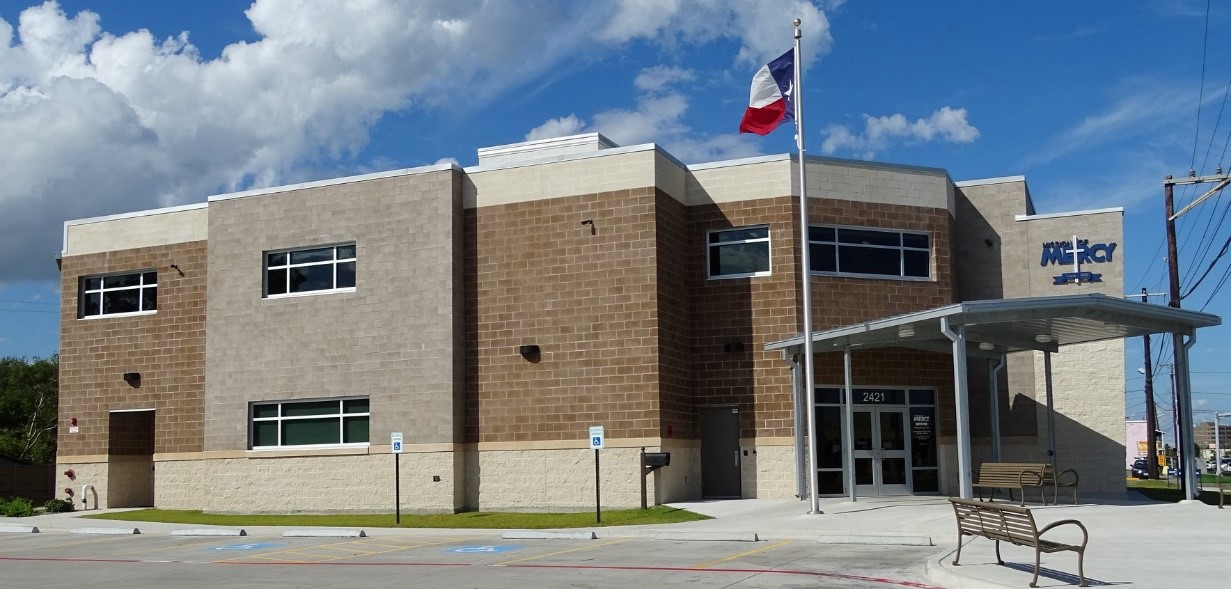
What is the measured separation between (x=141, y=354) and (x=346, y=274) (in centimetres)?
726

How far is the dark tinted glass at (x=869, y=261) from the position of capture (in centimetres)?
2906

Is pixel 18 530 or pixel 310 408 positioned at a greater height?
pixel 310 408

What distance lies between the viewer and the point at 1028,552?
16.1m

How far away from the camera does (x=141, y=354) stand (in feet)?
108

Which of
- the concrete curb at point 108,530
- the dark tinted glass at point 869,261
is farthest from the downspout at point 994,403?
the concrete curb at point 108,530

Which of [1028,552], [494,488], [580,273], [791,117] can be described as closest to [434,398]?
[494,488]

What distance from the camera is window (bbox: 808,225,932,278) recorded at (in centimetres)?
2889

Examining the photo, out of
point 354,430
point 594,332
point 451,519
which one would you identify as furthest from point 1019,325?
point 354,430

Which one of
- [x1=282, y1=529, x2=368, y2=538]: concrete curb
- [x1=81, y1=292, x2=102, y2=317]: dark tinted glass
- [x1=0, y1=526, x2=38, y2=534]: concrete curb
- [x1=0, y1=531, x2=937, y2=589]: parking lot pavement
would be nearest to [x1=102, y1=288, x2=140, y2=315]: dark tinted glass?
[x1=81, y1=292, x2=102, y2=317]: dark tinted glass

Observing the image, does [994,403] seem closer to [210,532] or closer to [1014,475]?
[1014,475]

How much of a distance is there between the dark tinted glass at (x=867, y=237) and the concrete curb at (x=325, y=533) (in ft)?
44.3

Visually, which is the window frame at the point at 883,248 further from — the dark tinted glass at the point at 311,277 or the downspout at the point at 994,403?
the dark tinted glass at the point at 311,277

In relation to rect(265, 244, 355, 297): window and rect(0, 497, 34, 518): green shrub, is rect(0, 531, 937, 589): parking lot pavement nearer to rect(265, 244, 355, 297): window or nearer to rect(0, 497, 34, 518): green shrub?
rect(265, 244, 355, 297): window

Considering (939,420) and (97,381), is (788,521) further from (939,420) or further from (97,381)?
(97,381)
